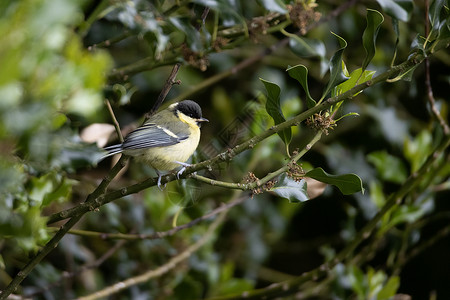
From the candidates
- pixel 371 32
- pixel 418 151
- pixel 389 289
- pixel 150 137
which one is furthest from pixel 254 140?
pixel 418 151

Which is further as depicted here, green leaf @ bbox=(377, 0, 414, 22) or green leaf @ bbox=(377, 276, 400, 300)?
green leaf @ bbox=(377, 276, 400, 300)

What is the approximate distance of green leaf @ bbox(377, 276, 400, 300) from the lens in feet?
8.41

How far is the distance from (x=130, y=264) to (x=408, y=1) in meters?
1.92

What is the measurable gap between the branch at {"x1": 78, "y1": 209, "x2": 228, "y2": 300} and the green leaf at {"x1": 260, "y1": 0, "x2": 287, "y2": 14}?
1361 mm

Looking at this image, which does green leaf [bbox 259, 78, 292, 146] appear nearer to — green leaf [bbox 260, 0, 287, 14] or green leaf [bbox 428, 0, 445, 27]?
green leaf [bbox 260, 0, 287, 14]

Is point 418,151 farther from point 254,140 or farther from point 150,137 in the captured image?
point 254,140

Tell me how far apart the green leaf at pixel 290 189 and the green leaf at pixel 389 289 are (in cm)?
112

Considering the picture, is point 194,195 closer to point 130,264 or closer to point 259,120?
point 259,120

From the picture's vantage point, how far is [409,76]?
1664mm

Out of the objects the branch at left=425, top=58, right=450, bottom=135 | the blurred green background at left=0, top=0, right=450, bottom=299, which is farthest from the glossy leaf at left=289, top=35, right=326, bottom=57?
the branch at left=425, top=58, right=450, bottom=135

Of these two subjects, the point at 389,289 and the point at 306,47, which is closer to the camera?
the point at 306,47

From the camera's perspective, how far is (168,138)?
2662mm

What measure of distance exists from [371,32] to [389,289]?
1.35m

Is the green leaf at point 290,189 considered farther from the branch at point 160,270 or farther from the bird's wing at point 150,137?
the branch at point 160,270
